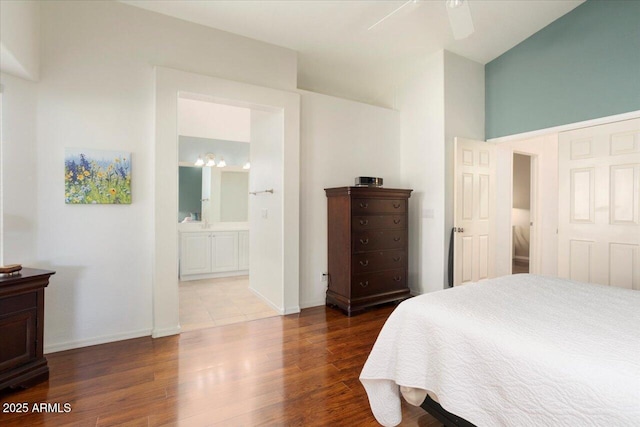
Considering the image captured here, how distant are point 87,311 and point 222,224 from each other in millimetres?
2989

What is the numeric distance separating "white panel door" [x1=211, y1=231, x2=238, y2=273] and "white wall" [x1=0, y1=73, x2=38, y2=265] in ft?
9.47

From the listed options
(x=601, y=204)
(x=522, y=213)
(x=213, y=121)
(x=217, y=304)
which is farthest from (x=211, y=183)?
(x=522, y=213)

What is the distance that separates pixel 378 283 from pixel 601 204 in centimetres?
249

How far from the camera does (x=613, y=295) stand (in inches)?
70.7

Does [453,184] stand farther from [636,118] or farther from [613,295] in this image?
[613,295]

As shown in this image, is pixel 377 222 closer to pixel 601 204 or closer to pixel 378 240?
pixel 378 240

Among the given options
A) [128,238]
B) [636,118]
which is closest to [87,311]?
[128,238]

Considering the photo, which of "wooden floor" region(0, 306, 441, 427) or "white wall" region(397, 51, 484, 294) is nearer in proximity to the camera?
"wooden floor" region(0, 306, 441, 427)

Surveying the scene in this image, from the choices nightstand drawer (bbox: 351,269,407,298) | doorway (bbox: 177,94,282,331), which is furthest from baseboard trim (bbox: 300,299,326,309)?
doorway (bbox: 177,94,282,331)

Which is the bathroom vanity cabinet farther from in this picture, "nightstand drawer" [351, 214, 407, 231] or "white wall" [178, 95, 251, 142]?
"nightstand drawer" [351, 214, 407, 231]

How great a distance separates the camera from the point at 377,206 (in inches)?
140

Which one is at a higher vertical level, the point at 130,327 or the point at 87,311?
the point at 87,311

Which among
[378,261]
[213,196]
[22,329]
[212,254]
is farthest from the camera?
[213,196]

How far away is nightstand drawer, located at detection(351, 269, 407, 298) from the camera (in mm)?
3445
